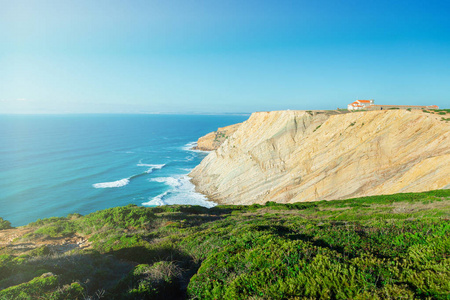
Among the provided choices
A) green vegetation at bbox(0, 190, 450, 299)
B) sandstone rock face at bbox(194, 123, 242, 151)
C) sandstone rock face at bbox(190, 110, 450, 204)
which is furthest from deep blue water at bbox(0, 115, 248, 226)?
green vegetation at bbox(0, 190, 450, 299)

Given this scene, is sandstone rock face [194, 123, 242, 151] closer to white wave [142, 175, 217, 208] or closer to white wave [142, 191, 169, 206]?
white wave [142, 175, 217, 208]

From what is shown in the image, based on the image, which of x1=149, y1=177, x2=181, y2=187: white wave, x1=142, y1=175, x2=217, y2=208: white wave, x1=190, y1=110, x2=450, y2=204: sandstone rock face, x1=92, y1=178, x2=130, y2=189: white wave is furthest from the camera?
x1=149, y1=177, x2=181, y2=187: white wave

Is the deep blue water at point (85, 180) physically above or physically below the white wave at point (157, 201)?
above

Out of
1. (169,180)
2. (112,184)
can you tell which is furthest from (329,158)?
(112,184)

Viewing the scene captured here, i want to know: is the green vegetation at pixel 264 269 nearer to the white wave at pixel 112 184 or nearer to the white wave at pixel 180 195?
the white wave at pixel 180 195

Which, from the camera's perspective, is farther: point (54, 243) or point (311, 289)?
point (54, 243)

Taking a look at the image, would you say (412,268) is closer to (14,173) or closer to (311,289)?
(311,289)

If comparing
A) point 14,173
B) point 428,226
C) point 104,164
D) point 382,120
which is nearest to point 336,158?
point 382,120

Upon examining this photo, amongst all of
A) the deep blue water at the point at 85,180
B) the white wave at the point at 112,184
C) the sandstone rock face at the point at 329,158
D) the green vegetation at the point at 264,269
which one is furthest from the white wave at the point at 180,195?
the green vegetation at the point at 264,269
